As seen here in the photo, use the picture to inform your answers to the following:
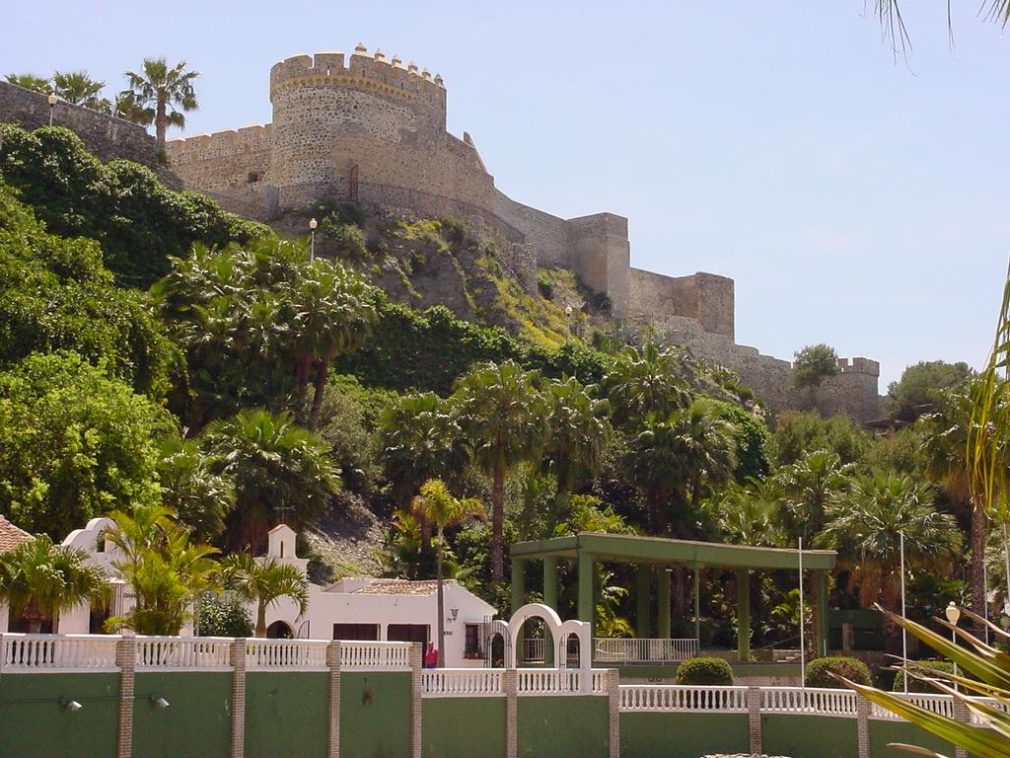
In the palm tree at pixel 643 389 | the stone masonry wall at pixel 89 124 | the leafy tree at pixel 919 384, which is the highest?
the stone masonry wall at pixel 89 124

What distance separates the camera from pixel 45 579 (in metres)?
22.2

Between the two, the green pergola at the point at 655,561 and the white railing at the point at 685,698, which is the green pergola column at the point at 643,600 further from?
the white railing at the point at 685,698

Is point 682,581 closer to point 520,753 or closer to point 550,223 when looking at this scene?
point 520,753

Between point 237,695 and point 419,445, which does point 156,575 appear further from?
point 419,445

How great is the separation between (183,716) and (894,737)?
12.4 meters

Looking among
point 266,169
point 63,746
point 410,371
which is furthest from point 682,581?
point 266,169

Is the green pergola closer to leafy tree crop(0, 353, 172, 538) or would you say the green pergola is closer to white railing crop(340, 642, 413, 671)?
white railing crop(340, 642, 413, 671)

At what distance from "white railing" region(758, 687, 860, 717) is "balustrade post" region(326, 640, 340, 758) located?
893 centimetres

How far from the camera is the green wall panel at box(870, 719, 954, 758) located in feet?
84.3

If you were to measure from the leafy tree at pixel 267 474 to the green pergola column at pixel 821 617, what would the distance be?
45.1 feet

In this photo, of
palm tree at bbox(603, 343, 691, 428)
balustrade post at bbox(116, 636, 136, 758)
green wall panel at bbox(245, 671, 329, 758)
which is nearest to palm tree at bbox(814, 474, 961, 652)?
palm tree at bbox(603, 343, 691, 428)

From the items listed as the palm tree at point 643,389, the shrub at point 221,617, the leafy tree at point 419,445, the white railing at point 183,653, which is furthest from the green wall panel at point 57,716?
the palm tree at point 643,389

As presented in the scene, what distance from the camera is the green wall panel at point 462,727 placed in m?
26.9

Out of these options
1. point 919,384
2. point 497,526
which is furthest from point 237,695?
point 919,384
